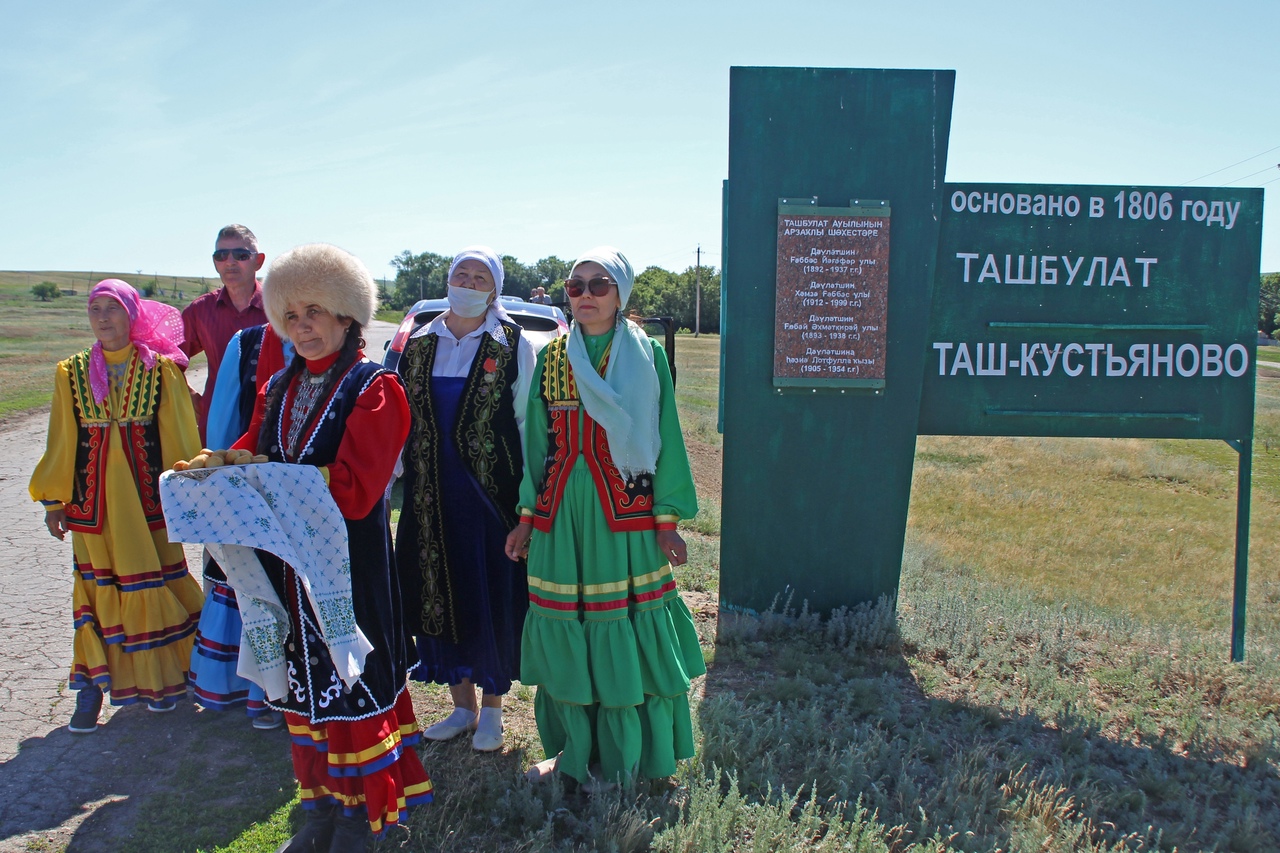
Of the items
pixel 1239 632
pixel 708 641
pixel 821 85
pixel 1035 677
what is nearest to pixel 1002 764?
pixel 1035 677

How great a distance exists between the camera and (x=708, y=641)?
4.91 meters

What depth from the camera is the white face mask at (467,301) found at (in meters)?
3.43

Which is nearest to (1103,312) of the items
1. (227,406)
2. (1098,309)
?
(1098,309)

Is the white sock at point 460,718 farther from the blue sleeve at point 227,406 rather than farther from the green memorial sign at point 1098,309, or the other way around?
the green memorial sign at point 1098,309

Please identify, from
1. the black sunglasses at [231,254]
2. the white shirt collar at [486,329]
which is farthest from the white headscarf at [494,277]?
the black sunglasses at [231,254]

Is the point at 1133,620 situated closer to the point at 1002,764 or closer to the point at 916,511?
the point at 1002,764

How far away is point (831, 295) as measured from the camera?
4.71m

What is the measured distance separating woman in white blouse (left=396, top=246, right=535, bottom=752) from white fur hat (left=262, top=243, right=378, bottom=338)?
728 mm

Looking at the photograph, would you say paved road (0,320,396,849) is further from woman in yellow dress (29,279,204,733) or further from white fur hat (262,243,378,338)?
white fur hat (262,243,378,338)

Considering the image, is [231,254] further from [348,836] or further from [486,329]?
[348,836]

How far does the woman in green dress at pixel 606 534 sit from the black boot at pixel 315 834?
77 cm

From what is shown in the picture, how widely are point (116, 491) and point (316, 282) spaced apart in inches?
71.6

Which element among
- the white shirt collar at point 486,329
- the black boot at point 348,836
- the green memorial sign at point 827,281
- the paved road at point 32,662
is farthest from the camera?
the green memorial sign at point 827,281

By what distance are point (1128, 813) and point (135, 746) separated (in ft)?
12.8
